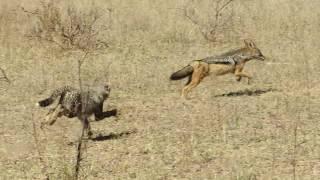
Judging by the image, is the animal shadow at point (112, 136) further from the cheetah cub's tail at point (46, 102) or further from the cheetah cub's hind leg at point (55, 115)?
the cheetah cub's tail at point (46, 102)

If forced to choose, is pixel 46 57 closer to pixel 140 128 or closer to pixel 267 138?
pixel 140 128

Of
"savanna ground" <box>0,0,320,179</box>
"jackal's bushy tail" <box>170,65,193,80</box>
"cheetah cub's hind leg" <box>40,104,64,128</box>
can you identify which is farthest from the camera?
"jackal's bushy tail" <box>170,65,193,80</box>

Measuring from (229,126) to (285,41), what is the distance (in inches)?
234

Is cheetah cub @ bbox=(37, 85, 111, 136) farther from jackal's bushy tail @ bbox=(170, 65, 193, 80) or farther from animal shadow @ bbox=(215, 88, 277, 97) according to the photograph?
animal shadow @ bbox=(215, 88, 277, 97)

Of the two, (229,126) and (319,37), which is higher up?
(319,37)

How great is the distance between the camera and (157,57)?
11820mm

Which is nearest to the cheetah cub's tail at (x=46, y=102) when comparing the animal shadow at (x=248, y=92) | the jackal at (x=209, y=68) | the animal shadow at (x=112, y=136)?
the animal shadow at (x=112, y=136)

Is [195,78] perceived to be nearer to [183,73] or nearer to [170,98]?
[183,73]

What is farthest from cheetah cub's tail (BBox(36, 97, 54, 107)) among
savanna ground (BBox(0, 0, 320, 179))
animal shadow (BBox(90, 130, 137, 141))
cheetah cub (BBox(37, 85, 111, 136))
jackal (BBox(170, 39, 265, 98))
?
jackal (BBox(170, 39, 265, 98))

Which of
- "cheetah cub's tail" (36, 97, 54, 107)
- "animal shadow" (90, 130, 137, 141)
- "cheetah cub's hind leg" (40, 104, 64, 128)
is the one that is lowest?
"animal shadow" (90, 130, 137, 141)

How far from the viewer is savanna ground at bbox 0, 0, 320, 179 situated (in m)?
6.01

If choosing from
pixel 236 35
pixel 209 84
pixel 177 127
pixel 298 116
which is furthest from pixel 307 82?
pixel 236 35

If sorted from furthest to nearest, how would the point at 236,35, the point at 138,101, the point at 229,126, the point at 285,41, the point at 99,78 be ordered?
the point at 236,35 → the point at 285,41 → the point at 99,78 → the point at 138,101 → the point at 229,126

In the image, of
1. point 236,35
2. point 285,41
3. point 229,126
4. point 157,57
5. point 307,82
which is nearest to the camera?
point 229,126
